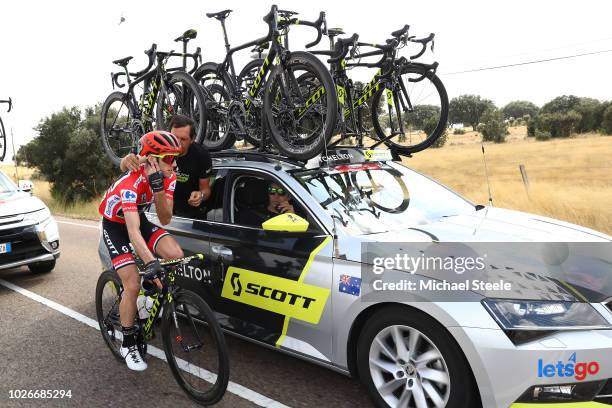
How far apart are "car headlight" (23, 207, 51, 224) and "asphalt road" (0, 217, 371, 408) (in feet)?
5.14

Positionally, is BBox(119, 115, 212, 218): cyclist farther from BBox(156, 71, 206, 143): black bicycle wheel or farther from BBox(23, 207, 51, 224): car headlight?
BBox(23, 207, 51, 224): car headlight

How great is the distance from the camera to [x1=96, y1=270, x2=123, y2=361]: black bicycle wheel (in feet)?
14.2

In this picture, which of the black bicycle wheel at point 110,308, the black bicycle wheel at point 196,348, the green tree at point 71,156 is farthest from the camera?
the green tree at point 71,156

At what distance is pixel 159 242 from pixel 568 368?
307 centimetres

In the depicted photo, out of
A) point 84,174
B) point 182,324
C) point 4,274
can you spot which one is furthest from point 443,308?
point 84,174

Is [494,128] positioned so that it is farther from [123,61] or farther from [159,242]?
[159,242]

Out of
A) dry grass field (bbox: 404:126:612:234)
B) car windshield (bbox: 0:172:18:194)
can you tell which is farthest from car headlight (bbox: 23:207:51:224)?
dry grass field (bbox: 404:126:612:234)

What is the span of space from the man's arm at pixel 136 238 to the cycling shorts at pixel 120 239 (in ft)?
1.29

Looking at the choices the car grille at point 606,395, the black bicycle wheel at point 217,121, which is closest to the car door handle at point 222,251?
the black bicycle wheel at point 217,121

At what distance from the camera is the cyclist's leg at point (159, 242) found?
4.07 meters

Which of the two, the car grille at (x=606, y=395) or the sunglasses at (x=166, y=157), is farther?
the sunglasses at (x=166, y=157)

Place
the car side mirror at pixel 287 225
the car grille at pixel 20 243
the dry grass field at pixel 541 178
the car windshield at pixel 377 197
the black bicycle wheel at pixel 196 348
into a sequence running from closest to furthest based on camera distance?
the black bicycle wheel at pixel 196 348 < the car side mirror at pixel 287 225 < the car windshield at pixel 377 197 < the car grille at pixel 20 243 < the dry grass field at pixel 541 178

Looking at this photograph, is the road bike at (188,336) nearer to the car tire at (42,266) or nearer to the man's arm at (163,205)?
the man's arm at (163,205)

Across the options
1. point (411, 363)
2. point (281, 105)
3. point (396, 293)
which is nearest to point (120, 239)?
point (281, 105)
